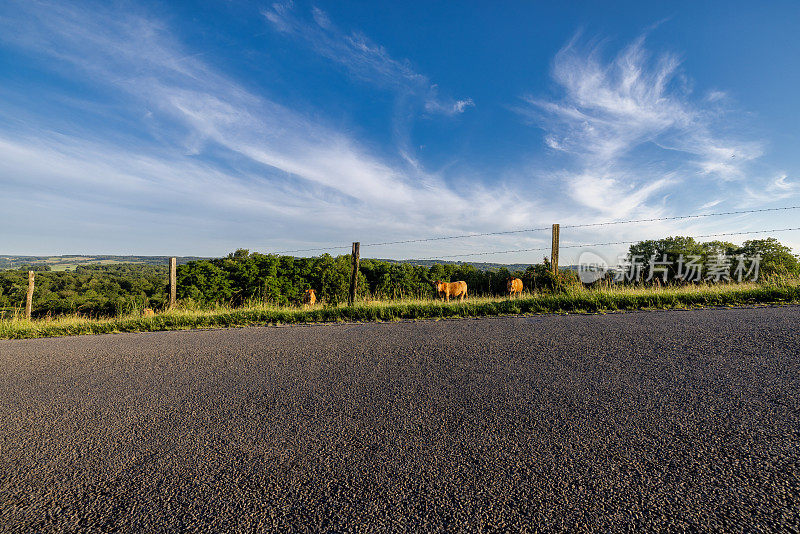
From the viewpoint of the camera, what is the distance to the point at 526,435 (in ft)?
8.72

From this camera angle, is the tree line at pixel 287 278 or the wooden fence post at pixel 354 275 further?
the tree line at pixel 287 278

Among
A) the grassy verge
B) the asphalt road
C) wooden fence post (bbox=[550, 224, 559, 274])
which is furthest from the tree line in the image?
the asphalt road

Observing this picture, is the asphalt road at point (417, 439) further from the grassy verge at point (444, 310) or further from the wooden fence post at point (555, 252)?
the wooden fence post at point (555, 252)

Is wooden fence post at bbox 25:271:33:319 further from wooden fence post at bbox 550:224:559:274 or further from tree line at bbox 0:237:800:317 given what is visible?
wooden fence post at bbox 550:224:559:274

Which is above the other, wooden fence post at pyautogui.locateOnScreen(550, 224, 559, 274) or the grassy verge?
wooden fence post at pyautogui.locateOnScreen(550, 224, 559, 274)

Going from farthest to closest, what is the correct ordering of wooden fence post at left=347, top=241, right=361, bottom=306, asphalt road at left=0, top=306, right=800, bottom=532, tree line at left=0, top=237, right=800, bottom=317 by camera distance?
tree line at left=0, top=237, right=800, bottom=317 → wooden fence post at left=347, top=241, right=361, bottom=306 → asphalt road at left=0, top=306, right=800, bottom=532

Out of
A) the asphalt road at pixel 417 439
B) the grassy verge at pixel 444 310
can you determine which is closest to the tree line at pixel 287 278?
the grassy verge at pixel 444 310

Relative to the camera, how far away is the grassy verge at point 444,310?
326 inches

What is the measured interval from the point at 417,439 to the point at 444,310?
20.1ft

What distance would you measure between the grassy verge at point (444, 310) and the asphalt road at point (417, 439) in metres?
3.22

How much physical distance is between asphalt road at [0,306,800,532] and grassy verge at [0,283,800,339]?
3224mm

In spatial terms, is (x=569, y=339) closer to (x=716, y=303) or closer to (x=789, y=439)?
(x=789, y=439)

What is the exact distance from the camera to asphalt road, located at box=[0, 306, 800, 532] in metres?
1.91

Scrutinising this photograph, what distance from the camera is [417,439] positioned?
2662 mm
